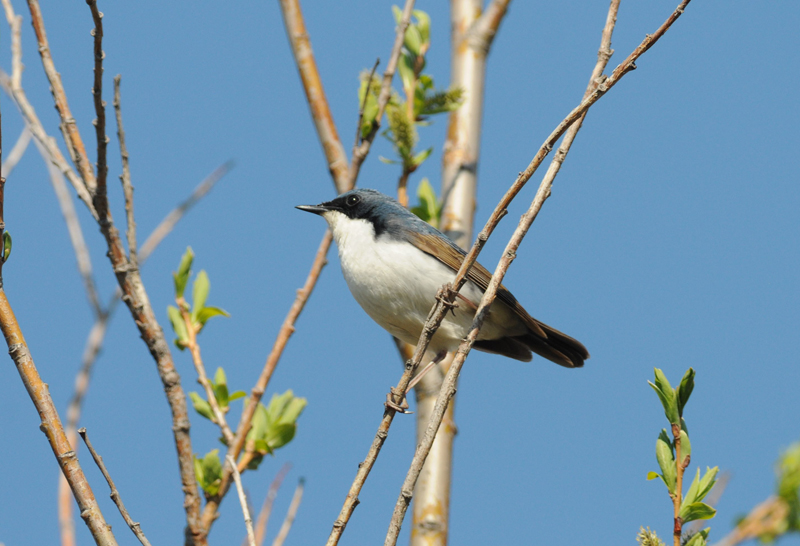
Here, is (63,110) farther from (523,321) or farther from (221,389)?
(523,321)

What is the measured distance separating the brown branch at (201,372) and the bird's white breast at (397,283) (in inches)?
42.0

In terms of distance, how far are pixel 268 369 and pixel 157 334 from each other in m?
0.61

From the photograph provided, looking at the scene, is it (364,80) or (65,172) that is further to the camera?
(364,80)

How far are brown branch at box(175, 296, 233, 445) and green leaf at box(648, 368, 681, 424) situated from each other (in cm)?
247

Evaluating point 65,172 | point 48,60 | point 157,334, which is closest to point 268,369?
point 157,334

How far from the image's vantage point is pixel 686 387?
2.38 metres

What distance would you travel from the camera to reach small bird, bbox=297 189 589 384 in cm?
499

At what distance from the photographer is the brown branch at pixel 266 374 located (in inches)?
158

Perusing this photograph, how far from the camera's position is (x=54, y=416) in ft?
8.38

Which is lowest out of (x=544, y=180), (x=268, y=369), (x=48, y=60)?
(x=268, y=369)

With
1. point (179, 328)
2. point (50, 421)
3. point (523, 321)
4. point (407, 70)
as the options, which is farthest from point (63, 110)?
point (523, 321)

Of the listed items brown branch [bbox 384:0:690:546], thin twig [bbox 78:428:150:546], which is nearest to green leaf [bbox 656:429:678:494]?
brown branch [bbox 384:0:690:546]

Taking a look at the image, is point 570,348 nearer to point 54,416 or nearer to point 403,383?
point 403,383

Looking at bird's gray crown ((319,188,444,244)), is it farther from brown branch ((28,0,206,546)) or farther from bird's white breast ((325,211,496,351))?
brown branch ((28,0,206,546))
